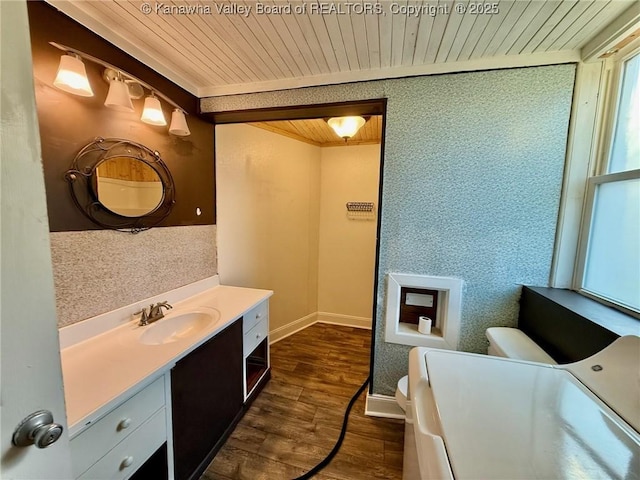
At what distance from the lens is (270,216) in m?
2.73

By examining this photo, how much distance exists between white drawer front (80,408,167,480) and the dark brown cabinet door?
0.09 metres

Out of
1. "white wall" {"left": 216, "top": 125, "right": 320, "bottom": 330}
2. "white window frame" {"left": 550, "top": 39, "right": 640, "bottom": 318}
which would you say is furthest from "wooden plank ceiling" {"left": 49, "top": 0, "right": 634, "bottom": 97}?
"white wall" {"left": 216, "top": 125, "right": 320, "bottom": 330}

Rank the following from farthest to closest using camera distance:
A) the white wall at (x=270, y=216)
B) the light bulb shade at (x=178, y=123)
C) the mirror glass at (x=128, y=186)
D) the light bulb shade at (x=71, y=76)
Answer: the white wall at (x=270, y=216) < the light bulb shade at (x=178, y=123) < the mirror glass at (x=128, y=186) < the light bulb shade at (x=71, y=76)

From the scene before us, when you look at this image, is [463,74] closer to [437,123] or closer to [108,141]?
[437,123]

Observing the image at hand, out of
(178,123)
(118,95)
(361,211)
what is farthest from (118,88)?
(361,211)

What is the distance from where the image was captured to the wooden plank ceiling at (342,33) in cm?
111

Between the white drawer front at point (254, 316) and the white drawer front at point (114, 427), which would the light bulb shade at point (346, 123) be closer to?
the white drawer front at point (254, 316)

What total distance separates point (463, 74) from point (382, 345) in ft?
6.06

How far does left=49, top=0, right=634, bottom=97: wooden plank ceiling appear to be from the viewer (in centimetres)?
111

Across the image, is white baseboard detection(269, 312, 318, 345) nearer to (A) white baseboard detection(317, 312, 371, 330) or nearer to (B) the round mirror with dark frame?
(A) white baseboard detection(317, 312, 371, 330)

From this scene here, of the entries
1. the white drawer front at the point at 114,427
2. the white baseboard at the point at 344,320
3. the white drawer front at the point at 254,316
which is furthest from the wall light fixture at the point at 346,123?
the white baseboard at the point at 344,320

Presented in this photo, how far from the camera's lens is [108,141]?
1.33m

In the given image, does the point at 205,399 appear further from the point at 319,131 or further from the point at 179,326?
the point at 319,131

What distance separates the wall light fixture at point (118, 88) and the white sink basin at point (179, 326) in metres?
1.22
